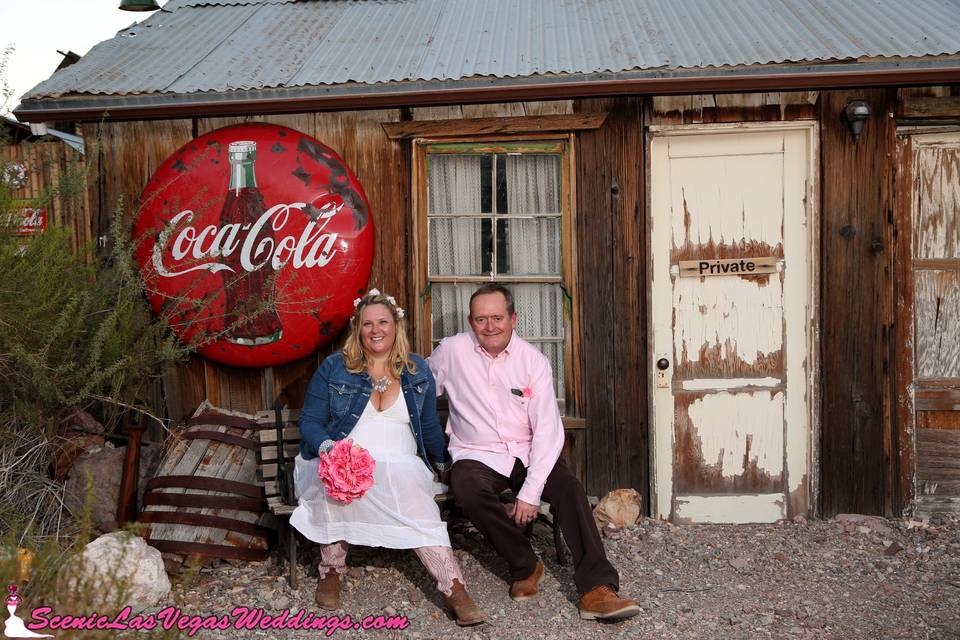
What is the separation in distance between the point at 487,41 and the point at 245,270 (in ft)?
6.75

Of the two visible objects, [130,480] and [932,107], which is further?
[932,107]

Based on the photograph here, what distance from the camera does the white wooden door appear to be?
511cm

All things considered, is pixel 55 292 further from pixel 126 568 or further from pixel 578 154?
pixel 578 154

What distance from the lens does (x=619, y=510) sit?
512 cm

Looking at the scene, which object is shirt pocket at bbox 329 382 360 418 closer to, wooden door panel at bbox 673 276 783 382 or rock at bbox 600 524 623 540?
rock at bbox 600 524 623 540

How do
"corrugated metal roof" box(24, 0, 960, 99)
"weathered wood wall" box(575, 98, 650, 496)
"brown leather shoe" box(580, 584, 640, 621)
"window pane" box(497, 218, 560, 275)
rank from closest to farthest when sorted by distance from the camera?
"brown leather shoe" box(580, 584, 640, 621) → "corrugated metal roof" box(24, 0, 960, 99) → "weathered wood wall" box(575, 98, 650, 496) → "window pane" box(497, 218, 560, 275)

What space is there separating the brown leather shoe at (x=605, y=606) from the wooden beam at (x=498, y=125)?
259 centimetres

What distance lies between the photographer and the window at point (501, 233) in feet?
17.1

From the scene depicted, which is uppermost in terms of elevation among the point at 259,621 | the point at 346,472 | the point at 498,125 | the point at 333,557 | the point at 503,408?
the point at 498,125

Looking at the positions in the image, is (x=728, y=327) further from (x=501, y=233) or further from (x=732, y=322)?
(x=501, y=233)

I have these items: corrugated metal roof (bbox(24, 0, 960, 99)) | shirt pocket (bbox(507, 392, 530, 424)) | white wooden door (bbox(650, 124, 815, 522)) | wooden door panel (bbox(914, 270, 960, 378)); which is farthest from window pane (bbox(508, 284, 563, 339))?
wooden door panel (bbox(914, 270, 960, 378))

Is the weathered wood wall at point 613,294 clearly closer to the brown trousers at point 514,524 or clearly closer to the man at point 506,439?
the man at point 506,439

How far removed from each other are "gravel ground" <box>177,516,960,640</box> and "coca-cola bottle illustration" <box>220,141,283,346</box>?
1297mm

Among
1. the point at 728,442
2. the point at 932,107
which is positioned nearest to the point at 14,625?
the point at 728,442
